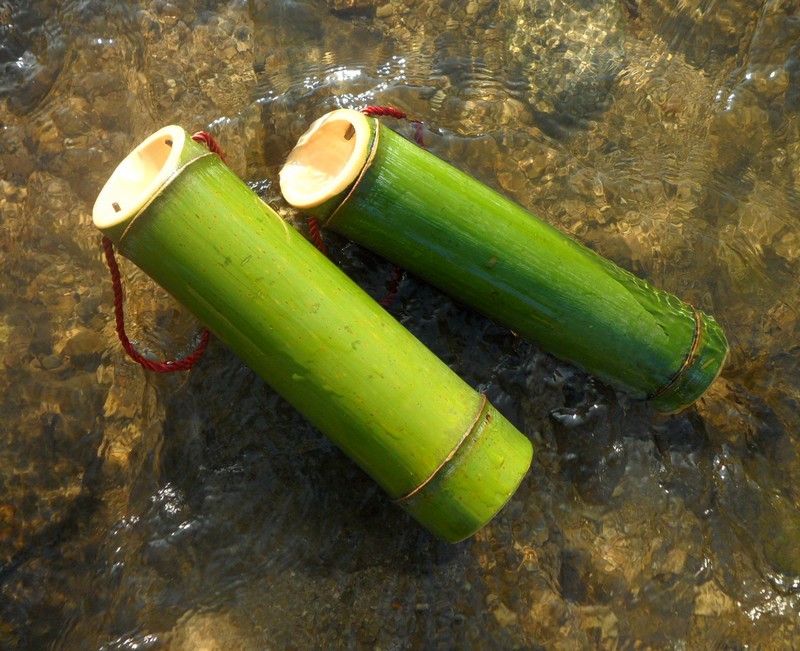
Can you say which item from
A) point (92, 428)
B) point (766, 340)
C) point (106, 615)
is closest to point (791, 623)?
point (766, 340)

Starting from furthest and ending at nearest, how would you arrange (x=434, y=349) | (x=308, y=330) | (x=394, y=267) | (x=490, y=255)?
(x=434, y=349) < (x=394, y=267) < (x=490, y=255) < (x=308, y=330)

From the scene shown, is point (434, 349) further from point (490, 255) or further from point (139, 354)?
point (139, 354)

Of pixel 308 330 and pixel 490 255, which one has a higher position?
pixel 490 255

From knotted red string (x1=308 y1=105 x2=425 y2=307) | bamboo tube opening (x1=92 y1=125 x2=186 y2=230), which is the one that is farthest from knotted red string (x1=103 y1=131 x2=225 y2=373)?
knotted red string (x1=308 y1=105 x2=425 y2=307)

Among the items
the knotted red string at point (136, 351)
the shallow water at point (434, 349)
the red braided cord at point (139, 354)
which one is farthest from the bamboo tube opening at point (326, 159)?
the red braided cord at point (139, 354)

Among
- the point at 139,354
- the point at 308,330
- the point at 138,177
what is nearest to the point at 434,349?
the point at 308,330

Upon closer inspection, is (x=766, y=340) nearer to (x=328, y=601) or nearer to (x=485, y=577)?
(x=485, y=577)

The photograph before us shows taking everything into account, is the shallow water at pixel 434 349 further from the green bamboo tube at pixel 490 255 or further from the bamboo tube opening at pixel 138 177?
the bamboo tube opening at pixel 138 177
